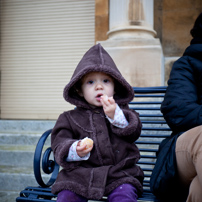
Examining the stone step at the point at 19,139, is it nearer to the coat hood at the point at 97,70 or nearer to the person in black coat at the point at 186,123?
the coat hood at the point at 97,70

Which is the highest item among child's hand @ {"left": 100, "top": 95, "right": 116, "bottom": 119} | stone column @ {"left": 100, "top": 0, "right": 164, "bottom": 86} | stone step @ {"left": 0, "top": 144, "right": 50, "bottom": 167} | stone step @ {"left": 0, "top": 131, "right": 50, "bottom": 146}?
stone column @ {"left": 100, "top": 0, "right": 164, "bottom": 86}

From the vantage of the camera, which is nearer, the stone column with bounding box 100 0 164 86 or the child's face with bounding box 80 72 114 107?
the child's face with bounding box 80 72 114 107

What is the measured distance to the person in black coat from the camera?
4.93ft

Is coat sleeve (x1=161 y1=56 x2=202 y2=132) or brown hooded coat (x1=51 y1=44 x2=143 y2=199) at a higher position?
coat sleeve (x1=161 y1=56 x2=202 y2=132)

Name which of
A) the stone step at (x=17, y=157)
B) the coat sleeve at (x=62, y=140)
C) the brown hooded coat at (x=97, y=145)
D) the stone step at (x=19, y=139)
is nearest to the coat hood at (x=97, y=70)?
the brown hooded coat at (x=97, y=145)

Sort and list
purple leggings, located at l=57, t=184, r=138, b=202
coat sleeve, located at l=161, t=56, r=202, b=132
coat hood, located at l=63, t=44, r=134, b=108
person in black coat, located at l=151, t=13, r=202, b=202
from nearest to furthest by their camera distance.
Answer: person in black coat, located at l=151, t=13, r=202, b=202
purple leggings, located at l=57, t=184, r=138, b=202
coat sleeve, located at l=161, t=56, r=202, b=132
coat hood, located at l=63, t=44, r=134, b=108

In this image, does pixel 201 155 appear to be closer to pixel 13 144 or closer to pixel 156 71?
pixel 156 71

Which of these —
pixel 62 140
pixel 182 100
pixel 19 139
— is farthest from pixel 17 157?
pixel 182 100

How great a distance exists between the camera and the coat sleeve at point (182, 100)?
5.93 ft

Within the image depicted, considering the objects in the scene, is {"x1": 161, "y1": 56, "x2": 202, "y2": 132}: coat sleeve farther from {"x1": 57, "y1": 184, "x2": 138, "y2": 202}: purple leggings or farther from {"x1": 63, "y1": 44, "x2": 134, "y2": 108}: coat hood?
{"x1": 57, "y1": 184, "x2": 138, "y2": 202}: purple leggings

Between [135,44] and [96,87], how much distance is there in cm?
281

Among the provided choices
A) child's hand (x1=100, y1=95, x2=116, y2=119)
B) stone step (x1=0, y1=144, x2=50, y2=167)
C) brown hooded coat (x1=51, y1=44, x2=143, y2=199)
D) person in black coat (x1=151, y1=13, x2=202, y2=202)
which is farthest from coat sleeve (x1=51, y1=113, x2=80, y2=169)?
stone step (x1=0, y1=144, x2=50, y2=167)

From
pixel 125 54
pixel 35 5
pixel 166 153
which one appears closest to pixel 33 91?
pixel 35 5

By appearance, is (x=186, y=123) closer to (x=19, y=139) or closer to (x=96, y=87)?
(x=96, y=87)
